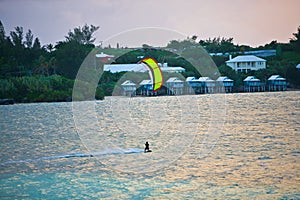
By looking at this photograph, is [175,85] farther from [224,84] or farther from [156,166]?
[156,166]

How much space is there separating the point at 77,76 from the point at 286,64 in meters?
40.2

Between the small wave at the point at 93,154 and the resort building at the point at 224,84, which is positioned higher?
the resort building at the point at 224,84

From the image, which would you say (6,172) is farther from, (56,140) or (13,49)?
(13,49)

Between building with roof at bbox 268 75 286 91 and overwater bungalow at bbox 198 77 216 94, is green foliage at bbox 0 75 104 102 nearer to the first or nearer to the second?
overwater bungalow at bbox 198 77 216 94

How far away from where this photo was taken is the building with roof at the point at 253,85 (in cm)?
10419

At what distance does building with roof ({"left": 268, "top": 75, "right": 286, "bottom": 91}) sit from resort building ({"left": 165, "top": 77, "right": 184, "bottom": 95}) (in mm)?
15844

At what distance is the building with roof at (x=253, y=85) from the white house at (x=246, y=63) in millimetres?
3954

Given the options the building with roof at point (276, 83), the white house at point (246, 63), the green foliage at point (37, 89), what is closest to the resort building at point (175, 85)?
the white house at point (246, 63)

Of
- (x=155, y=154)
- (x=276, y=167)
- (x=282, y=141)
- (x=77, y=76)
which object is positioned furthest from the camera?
(x=77, y=76)

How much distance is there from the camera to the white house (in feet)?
354

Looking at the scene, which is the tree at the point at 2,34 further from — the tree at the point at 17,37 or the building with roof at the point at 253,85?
the building with roof at the point at 253,85

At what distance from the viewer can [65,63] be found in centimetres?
9306

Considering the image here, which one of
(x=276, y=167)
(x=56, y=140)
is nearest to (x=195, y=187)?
(x=276, y=167)

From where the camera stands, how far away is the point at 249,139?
26.5 m
